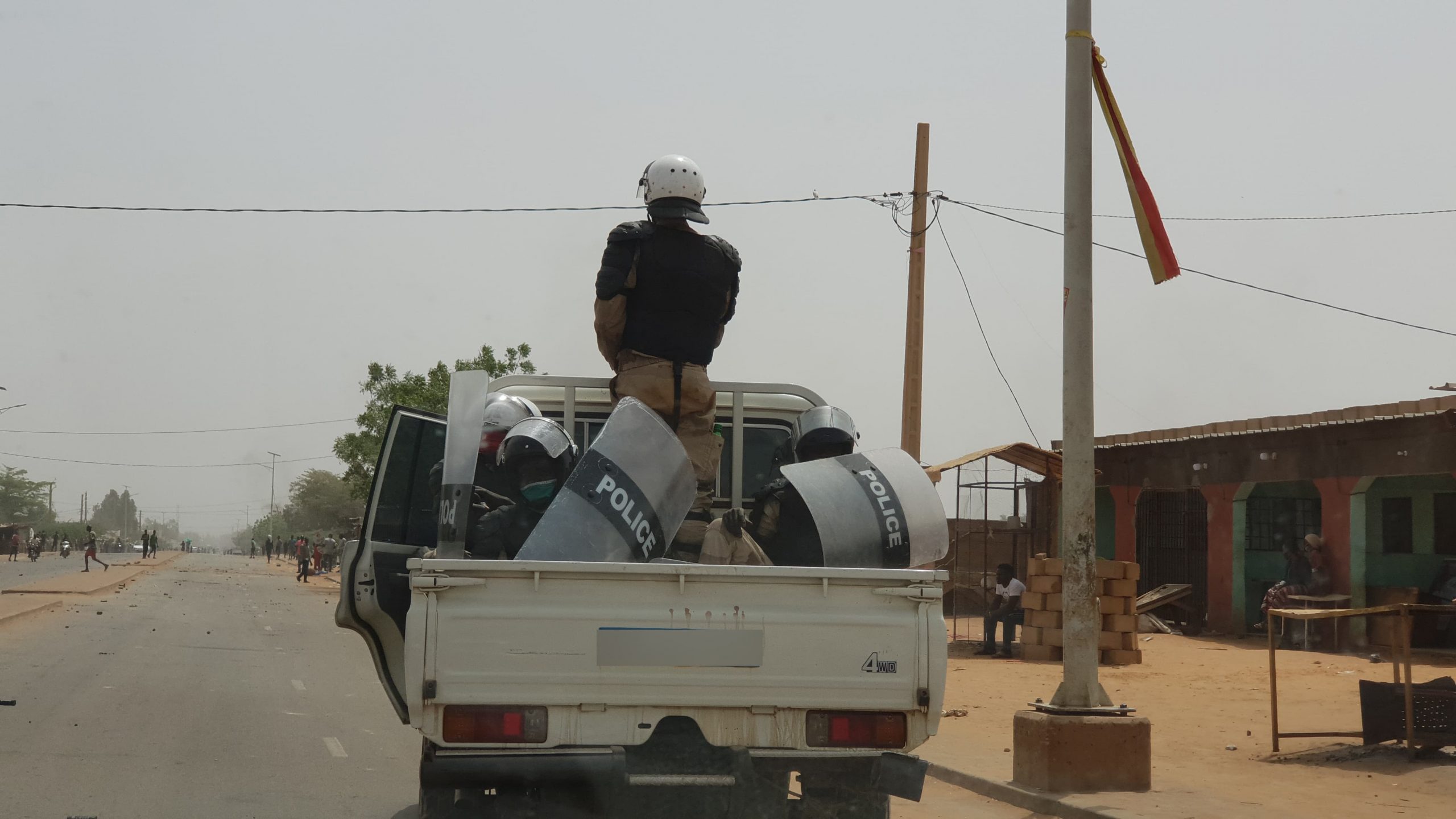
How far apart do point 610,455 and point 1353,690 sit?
10922mm

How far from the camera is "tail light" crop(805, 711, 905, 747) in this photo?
182 inches

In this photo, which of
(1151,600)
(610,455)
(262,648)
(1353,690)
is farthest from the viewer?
(1151,600)

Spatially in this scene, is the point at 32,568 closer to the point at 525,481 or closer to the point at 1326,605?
the point at 1326,605

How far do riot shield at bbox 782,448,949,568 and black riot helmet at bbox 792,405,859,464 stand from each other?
0.95m

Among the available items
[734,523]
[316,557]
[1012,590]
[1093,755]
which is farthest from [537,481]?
[316,557]

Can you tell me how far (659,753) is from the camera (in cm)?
462

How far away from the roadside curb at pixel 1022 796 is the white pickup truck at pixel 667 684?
9.02 ft

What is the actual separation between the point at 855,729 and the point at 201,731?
7166 millimetres

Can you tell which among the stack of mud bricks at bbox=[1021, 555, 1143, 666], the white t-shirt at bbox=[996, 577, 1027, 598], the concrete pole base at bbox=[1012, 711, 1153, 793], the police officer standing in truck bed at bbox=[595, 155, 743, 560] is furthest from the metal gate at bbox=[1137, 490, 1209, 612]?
the police officer standing in truck bed at bbox=[595, 155, 743, 560]

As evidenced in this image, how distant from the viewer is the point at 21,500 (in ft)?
496

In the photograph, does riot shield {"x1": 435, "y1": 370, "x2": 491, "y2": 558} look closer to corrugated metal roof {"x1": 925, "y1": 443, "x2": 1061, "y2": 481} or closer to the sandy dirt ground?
the sandy dirt ground

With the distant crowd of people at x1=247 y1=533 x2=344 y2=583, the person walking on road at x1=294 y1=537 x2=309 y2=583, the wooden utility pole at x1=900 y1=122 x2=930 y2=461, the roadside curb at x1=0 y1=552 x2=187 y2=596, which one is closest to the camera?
the wooden utility pole at x1=900 y1=122 x2=930 y2=461

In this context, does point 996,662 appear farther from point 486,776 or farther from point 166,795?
point 486,776

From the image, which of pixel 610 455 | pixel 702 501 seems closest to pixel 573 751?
pixel 610 455
